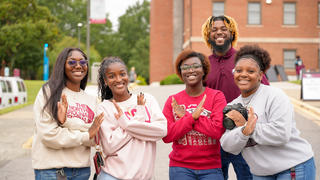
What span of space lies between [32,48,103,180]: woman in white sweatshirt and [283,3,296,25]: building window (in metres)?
30.0

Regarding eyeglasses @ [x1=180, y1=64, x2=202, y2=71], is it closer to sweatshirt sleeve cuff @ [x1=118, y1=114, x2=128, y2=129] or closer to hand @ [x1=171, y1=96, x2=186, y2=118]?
hand @ [x1=171, y1=96, x2=186, y2=118]

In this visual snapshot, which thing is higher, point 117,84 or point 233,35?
point 233,35

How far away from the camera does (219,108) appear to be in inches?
137

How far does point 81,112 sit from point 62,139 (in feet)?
1.02

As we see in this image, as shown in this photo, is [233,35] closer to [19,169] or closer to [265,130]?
[265,130]

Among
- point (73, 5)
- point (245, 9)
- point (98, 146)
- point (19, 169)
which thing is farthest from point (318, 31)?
point (73, 5)

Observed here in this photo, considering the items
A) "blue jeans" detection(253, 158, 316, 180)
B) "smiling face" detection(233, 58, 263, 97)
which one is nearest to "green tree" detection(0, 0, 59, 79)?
"smiling face" detection(233, 58, 263, 97)

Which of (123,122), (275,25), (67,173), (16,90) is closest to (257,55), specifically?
(123,122)

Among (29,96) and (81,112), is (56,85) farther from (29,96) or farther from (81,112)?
(29,96)

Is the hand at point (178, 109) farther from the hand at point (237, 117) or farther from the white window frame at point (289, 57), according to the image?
the white window frame at point (289, 57)

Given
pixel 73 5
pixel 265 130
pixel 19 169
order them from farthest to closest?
pixel 73 5
pixel 19 169
pixel 265 130

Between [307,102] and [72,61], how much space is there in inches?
484

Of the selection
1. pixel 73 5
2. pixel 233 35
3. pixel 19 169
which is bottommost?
pixel 19 169

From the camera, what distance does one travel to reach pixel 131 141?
10.9 feet
